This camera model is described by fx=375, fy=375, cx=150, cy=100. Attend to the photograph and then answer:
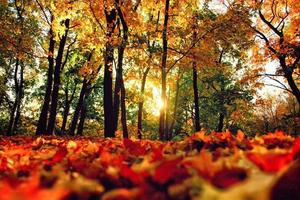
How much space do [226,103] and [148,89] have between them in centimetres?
780

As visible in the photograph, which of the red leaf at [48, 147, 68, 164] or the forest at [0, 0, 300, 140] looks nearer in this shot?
the red leaf at [48, 147, 68, 164]

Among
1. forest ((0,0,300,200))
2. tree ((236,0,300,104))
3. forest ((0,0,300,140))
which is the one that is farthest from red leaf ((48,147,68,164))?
tree ((236,0,300,104))

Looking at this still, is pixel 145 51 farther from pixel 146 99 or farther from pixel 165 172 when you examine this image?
pixel 165 172

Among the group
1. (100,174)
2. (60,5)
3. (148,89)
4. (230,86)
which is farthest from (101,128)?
(100,174)

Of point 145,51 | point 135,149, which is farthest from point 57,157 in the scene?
point 145,51

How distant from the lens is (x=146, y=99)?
29562 mm

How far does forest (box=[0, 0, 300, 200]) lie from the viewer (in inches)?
47.3

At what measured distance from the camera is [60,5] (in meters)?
15.6

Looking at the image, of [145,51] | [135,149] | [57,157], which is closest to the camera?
[57,157]

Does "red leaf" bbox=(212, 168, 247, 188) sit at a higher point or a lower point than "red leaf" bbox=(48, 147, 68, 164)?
lower

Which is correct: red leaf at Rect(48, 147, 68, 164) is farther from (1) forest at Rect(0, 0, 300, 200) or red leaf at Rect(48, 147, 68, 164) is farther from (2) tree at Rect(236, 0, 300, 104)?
(2) tree at Rect(236, 0, 300, 104)

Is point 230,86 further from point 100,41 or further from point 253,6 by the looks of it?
point 100,41

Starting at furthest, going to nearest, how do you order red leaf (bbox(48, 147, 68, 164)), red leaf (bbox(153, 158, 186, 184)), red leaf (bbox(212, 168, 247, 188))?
red leaf (bbox(48, 147, 68, 164)) < red leaf (bbox(153, 158, 186, 184)) < red leaf (bbox(212, 168, 247, 188))

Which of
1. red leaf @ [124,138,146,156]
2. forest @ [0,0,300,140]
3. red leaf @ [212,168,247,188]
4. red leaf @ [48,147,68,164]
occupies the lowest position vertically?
red leaf @ [212,168,247,188]
